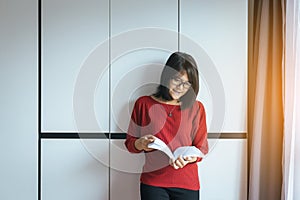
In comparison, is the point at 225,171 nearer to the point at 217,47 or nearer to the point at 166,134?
the point at 166,134

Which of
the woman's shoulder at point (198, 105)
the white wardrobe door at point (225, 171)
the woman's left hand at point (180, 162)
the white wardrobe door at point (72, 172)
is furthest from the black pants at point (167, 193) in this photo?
the woman's shoulder at point (198, 105)

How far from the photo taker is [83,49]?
6.88ft

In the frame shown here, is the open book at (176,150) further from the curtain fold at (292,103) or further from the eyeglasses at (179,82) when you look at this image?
the curtain fold at (292,103)

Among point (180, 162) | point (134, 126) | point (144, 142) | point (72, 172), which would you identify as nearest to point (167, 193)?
point (180, 162)

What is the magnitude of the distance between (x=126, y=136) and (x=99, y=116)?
20 cm

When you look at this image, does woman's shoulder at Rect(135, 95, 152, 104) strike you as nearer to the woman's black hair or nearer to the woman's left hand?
the woman's black hair

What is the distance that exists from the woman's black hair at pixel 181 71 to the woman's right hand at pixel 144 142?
0.26 m

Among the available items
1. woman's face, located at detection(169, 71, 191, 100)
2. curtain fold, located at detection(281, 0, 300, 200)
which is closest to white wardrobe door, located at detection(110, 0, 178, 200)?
woman's face, located at detection(169, 71, 191, 100)

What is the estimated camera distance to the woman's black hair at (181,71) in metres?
1.88

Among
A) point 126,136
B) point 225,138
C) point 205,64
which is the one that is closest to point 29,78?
point 126,136

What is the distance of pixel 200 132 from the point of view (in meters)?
1.92

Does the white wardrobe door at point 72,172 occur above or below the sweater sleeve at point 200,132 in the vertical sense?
below

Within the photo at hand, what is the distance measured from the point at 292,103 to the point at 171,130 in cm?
64

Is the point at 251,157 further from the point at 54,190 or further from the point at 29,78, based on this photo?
the point at 29,78
